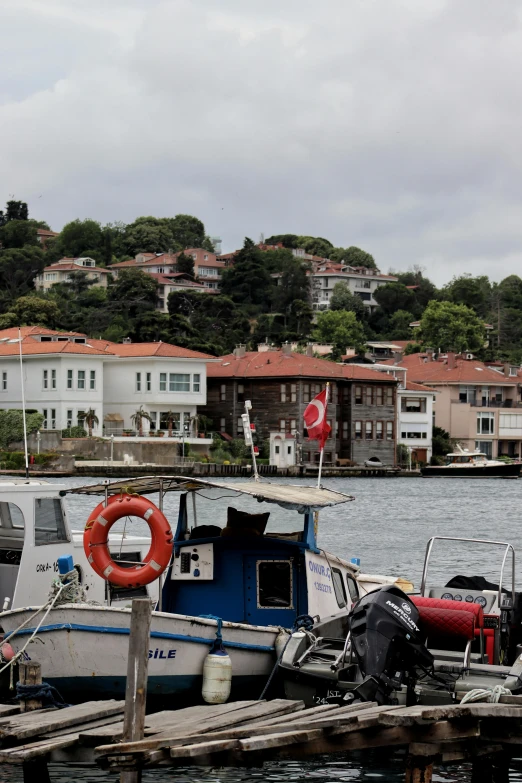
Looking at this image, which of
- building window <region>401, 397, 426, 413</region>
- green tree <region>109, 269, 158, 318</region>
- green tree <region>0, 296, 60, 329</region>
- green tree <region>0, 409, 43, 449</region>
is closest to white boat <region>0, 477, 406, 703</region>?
green tree <region>0, 409, 43, 449</region>

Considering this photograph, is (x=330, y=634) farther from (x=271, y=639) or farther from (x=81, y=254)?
(x=81, y=254)

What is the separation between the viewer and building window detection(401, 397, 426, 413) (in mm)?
108062

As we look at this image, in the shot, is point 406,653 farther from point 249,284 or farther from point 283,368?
point 249,284

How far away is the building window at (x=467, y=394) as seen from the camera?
117 m

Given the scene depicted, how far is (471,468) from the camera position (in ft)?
338

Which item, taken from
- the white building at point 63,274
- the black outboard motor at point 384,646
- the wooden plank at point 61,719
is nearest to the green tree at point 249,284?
the white building at point 63,274

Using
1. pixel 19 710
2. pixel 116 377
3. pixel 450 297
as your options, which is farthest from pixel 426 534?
pixel 450 297

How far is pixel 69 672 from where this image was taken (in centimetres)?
1499

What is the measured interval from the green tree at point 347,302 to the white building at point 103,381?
88738mm

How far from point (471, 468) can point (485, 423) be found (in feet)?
49.0

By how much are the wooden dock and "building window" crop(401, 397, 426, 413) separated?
9526 centimetres

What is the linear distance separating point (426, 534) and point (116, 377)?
147ft

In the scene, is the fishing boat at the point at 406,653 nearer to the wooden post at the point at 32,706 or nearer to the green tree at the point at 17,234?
the wooden post at the point at 32,706

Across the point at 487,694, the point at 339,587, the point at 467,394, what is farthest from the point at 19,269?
the point at 487,694
